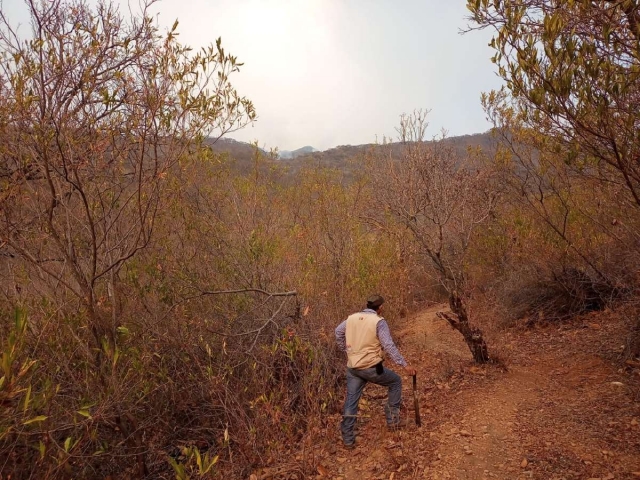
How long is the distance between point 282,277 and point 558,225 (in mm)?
6363

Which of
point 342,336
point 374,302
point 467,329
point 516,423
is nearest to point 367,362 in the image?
point 342,336

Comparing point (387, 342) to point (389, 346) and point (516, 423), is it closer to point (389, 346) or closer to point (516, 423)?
point (389, 346)

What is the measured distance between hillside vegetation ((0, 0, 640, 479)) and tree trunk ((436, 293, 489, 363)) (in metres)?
0.05

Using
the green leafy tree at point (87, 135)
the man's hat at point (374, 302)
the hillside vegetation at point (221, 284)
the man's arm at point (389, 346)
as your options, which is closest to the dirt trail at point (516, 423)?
the hillside vegetation at point (221, 284)

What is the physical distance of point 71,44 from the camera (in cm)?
434

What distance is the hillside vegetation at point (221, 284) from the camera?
12.4ft

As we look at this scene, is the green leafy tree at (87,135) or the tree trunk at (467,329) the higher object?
the green leafy tree at (87,135)

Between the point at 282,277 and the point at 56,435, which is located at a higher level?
the point at 282,277

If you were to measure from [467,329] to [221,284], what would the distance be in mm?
3974

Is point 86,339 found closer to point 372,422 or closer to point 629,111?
point 372,422

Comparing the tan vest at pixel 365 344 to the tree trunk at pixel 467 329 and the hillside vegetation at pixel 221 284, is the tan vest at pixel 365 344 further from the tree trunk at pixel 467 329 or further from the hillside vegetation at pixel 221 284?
the tree trunk at pixel 467 329

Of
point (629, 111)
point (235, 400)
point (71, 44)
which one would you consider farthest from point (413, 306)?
point (71, 44)

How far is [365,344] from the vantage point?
470 cm

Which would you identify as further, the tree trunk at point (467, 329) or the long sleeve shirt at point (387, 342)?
the tree trunk at point (467, 329)
